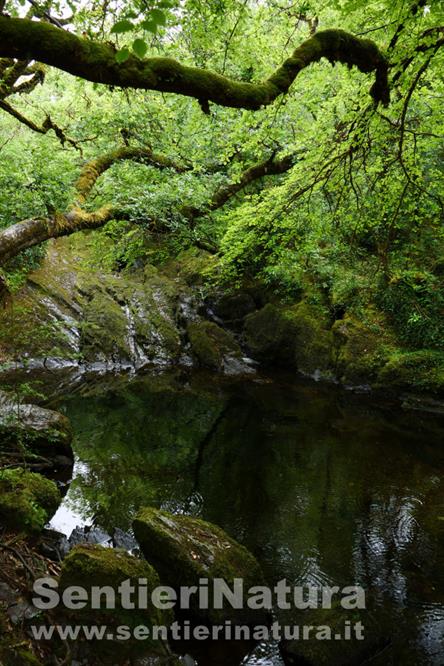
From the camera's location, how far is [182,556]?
16.6ft

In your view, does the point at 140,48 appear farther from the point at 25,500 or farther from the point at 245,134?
the point at 245,134

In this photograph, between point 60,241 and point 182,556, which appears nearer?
point 182,556

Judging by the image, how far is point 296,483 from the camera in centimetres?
852

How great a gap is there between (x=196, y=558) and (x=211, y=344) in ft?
45.1

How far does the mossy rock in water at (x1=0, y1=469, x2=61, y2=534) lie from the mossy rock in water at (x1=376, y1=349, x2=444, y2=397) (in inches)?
456

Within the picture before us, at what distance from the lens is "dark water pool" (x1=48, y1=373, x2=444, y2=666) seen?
570 cm

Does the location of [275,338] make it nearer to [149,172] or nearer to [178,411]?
[178,411]

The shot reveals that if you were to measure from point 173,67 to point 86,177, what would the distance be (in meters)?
5.31

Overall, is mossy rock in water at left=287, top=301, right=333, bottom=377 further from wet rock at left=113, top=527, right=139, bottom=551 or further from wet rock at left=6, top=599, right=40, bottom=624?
wet rock at left=6, top=599, right=40, bottom=624

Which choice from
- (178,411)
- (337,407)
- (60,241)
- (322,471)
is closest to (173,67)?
(322,471)

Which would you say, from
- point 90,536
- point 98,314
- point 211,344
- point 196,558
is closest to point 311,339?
point 211,344

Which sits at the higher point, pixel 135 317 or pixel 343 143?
pixel 135 317

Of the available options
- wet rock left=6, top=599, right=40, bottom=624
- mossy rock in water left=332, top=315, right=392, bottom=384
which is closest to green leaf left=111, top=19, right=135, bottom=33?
wet rock left=6, top=599, right=40, bottom=624

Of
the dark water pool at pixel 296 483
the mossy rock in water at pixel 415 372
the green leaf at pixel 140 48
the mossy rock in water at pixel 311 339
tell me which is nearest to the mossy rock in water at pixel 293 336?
the mossy rock in water at pixel 311 339
